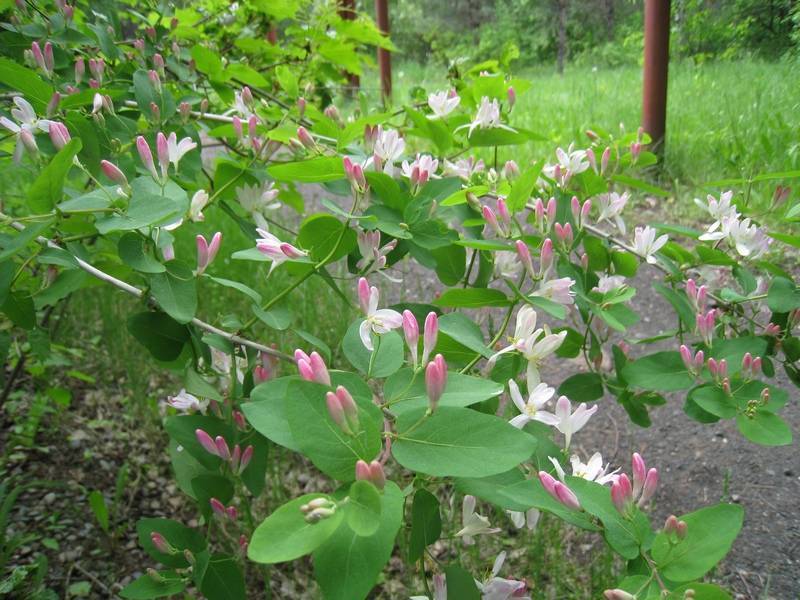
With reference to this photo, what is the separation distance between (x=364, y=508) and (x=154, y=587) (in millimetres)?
533

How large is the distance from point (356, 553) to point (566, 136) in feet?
11.8

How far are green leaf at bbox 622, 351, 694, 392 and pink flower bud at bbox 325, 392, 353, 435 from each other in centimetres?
56

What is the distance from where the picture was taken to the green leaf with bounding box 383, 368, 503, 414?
0.59 m

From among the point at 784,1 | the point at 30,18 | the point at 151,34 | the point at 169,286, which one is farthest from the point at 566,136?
the point at 169,286

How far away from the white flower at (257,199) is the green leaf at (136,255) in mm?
348

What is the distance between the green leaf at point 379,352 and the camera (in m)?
0.64

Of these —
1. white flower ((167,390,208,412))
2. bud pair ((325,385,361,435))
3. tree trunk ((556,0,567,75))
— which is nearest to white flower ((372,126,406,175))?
white flower ((167,390,208,412))

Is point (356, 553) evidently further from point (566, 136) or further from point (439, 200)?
point (566, 136)

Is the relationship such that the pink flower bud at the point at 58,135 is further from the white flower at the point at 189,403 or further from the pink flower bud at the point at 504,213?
the pink flower bud at the point at 504,213

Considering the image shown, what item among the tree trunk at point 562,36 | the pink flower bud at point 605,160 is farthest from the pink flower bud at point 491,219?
the tree trunk at point 562,36

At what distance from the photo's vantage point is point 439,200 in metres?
0.97

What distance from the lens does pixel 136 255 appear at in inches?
31.0

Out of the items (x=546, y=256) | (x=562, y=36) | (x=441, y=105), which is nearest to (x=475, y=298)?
(x=546, y=256)

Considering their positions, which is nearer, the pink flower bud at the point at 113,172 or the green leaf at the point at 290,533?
the green leaf at the point at 290,533
